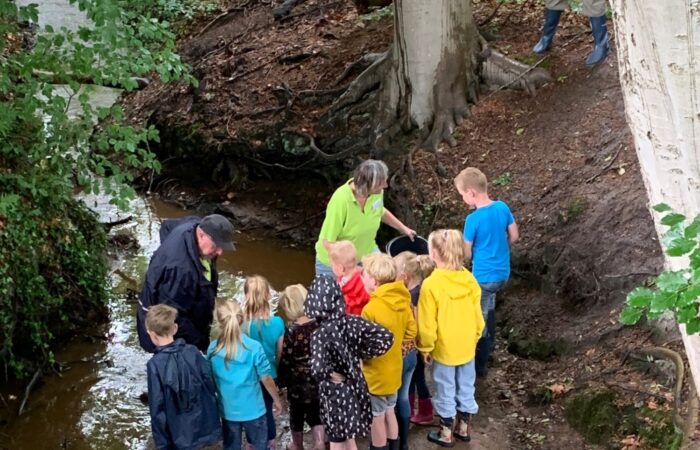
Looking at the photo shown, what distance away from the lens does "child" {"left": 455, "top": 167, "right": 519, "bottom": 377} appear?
574 centimetres

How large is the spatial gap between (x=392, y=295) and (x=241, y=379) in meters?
1.08

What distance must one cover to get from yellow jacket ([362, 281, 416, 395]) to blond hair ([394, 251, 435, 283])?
0.29m

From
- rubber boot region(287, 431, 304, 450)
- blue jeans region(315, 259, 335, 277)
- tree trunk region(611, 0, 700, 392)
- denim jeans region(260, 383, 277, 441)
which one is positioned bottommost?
rubber boot region(287, 431, 304, 450)

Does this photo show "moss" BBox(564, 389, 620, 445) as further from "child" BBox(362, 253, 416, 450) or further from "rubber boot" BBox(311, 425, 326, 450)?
"rubber boot" BBox(311, 425, 326, 450)

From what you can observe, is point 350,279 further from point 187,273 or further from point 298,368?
point 187,273

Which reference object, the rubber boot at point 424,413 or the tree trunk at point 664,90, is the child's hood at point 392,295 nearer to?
the rubber boot at point 424,413

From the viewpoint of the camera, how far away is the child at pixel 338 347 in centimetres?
455

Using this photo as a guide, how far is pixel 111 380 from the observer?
23.9ft

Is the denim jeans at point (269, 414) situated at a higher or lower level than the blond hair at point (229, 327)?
lower

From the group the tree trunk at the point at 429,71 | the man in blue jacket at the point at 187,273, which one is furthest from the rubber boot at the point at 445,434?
the tree trunk at the point at 429,71

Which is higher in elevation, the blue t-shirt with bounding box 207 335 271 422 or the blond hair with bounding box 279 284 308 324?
the blond hair with bounding box 279 284 308 324

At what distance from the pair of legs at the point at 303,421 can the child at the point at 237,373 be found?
0.96ft

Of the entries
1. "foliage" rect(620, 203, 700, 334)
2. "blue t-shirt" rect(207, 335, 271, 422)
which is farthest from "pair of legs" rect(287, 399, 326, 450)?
"foliage" rect(620, 203, 700, 334)

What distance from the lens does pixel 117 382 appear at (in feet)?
23.7
